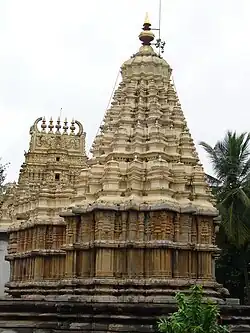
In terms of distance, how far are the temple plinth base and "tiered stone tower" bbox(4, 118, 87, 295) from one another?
2.39 meters

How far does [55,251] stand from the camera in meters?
16.1

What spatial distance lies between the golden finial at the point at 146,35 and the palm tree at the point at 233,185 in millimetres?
8623

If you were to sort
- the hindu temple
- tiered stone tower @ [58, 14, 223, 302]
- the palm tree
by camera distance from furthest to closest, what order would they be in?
the palm tree, tiered stone tower @ [58, 14, 223, 302], the hindu temple

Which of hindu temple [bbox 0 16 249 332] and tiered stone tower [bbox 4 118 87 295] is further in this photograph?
tiered stone tower [bbox 4 118 87 295]

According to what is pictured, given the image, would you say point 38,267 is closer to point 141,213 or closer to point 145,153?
point 141,213

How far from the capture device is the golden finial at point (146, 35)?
54.5 ft

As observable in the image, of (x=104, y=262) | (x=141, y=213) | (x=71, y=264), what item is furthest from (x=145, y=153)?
(x=71, y=264)

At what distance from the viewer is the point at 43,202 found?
17.3 m

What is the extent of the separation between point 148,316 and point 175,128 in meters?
5.33

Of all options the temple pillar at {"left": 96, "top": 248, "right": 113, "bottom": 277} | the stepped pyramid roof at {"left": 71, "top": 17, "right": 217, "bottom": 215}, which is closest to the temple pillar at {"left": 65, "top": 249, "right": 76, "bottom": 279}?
the temple pillar at {"left": 96, "top": 248, "right": 113, "bottom": 277}

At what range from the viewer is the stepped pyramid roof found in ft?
45.5

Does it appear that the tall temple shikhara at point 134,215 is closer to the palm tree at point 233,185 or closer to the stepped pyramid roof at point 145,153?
the stepped pyramid roof at point 145,153

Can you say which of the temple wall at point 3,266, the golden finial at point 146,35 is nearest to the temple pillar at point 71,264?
the golden finial at point 146,35

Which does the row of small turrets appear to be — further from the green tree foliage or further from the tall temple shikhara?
the green tree foliage
